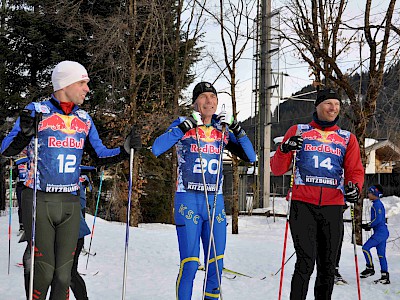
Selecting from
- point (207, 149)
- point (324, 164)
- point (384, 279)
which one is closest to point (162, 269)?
point (384, 279)

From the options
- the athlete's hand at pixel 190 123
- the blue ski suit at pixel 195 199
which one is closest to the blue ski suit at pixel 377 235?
the blue ski suit at pixel 195 199

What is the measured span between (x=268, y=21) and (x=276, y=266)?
48.1ft

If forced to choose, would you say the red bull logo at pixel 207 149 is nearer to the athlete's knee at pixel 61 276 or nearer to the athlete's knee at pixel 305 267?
the athlete's knee at pixel 305 267

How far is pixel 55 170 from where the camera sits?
303cm

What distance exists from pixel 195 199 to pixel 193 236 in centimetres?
29

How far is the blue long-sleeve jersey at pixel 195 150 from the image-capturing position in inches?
140

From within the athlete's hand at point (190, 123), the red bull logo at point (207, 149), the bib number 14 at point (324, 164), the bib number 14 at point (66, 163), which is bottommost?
the bib number 14 at point (66, 163)

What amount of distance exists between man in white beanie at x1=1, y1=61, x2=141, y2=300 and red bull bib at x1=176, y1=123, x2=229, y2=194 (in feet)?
1.93

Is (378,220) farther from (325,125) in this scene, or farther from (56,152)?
(56,152)

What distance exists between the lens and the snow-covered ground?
5.58 meters

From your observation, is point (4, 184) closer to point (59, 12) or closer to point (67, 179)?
point (59, 12)

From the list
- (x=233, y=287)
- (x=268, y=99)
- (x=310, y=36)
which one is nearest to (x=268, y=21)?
(x=268, y=99)

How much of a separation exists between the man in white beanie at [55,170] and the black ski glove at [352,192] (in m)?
1.77

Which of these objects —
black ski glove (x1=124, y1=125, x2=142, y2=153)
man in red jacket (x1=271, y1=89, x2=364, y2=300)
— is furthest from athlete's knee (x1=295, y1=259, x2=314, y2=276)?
black ski glove (x1=124, y1=125, x2=142, y2=153)
